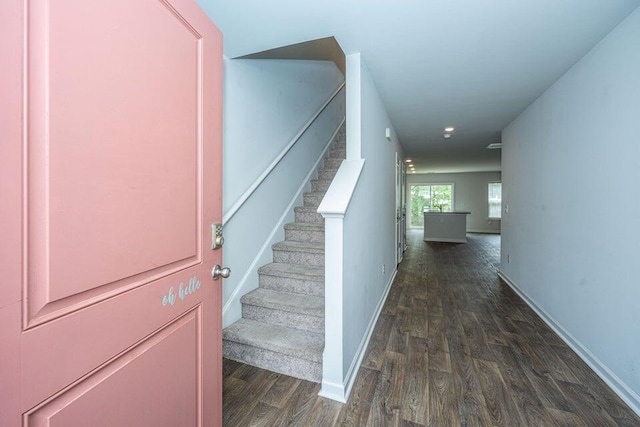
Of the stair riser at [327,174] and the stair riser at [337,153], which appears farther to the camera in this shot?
the stair riser at [337,153]

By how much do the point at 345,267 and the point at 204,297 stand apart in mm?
814

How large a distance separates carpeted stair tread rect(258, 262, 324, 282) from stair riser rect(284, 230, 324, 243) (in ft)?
1.04

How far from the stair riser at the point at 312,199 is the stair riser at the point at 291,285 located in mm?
999

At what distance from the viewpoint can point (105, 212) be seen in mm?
708

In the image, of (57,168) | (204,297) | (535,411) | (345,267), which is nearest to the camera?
(57,168)

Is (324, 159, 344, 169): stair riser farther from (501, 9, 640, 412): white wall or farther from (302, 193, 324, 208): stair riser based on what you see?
(501, 9, 640, 412): white wall

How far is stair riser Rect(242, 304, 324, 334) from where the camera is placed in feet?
6.42

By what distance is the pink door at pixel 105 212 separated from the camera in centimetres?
55

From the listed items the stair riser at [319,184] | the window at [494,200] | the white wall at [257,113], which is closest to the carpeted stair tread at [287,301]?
the white wall at [257,113]

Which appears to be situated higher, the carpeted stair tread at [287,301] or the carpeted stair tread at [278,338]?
the carpeted stair tread at [287,301]

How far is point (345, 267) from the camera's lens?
163 centimetres

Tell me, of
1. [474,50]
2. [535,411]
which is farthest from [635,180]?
[535,411]

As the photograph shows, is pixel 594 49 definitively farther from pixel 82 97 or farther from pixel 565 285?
pixel 82 97

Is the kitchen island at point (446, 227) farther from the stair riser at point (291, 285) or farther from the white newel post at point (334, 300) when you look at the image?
the white newel post at point (334, 300)
